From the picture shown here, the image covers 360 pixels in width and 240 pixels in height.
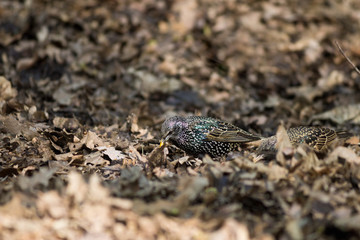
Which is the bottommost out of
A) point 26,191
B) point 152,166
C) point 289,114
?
point 289,114

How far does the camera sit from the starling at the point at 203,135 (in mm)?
5180

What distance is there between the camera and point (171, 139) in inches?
207

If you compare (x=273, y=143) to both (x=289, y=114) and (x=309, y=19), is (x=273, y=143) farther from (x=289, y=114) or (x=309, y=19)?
(x=309, y=19)

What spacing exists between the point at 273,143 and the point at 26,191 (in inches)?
105

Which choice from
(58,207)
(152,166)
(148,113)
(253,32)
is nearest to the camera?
(58,207)

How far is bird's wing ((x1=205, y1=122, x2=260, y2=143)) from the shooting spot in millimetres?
5297

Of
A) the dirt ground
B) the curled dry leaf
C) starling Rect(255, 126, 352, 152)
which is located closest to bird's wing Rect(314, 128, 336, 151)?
starling Rect(255, 126, 352, 152)

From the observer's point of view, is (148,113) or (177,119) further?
(148,113)

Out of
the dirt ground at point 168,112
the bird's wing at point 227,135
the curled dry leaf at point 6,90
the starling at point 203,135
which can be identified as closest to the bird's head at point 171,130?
the starling at point 203,135

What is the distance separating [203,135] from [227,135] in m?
0.33

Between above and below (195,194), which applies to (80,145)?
below

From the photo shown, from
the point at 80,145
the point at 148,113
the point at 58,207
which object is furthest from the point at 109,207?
the point at 148,113

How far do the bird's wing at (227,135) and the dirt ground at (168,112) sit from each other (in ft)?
0.89

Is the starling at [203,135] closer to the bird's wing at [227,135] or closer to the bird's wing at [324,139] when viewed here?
the bird's wing at [227,135]
